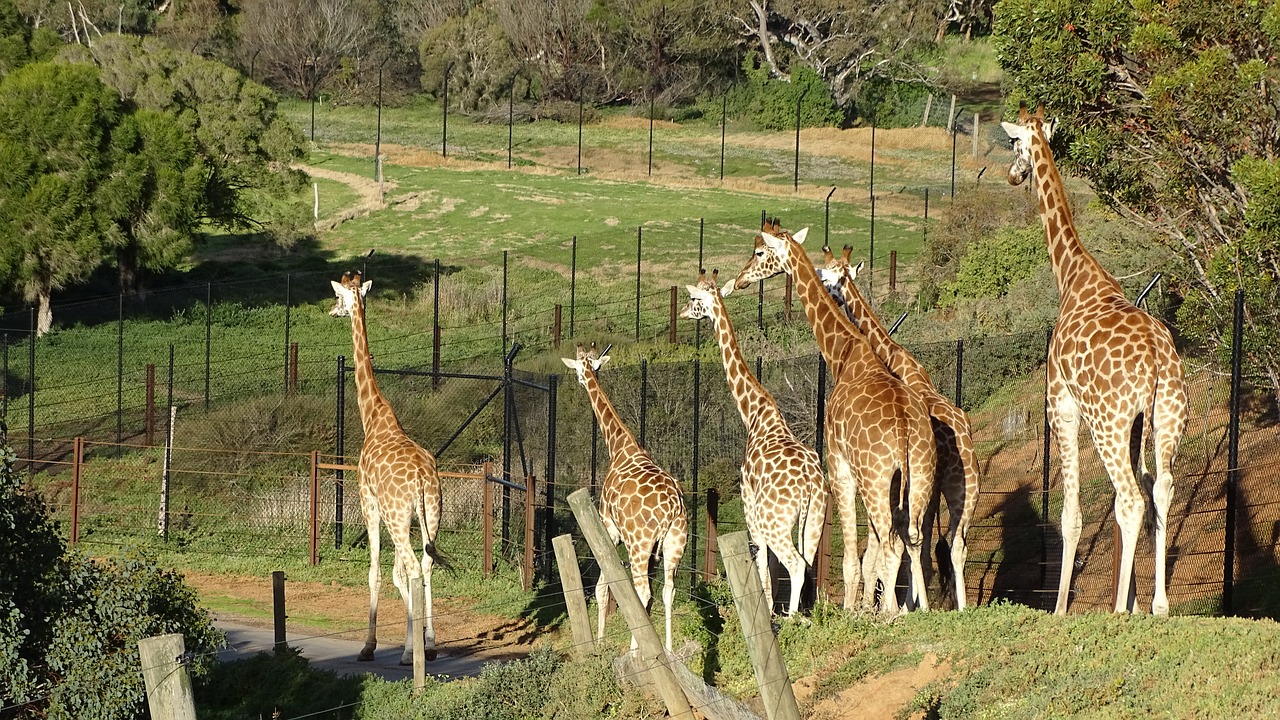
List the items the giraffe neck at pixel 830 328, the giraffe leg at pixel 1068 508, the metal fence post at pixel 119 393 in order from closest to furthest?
the giraffe leg at pixel 1068 508 → the giraffe neck at pixel 830 328 → the metal fence post at pixel 119 393

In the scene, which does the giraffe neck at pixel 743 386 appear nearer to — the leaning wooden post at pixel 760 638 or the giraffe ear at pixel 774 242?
the giraffe ear at pixel 774 242

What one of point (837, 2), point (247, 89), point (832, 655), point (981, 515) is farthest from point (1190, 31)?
point (837, 2)

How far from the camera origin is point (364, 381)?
53.7 feet

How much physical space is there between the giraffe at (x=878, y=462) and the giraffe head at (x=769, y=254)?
1312 millimetres

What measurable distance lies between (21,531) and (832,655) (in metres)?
6.06

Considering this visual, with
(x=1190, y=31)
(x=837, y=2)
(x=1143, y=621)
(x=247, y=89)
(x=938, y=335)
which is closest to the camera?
(x=1143, y=621)

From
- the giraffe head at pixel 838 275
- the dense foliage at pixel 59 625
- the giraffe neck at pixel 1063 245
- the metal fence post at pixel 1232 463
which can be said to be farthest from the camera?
the giraffe head at pixel 838 275

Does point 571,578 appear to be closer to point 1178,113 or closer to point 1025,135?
point 1025,135

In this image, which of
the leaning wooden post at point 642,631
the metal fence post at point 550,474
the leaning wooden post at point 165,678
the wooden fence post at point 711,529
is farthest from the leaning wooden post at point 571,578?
the metal fence post at point 550,474

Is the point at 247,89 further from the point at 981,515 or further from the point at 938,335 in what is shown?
the point at 981,515

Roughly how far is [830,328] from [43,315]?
25742mm

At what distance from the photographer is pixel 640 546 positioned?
13.2m

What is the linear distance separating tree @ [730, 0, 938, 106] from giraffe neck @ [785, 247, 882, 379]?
57501 mm

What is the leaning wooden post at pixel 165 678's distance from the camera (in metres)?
8.25
